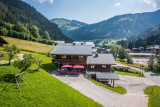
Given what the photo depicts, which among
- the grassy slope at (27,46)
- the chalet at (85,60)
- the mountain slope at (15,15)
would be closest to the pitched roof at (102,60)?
the chalet at (85,60)

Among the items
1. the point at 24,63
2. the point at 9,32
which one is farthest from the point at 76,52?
the point at 9,32

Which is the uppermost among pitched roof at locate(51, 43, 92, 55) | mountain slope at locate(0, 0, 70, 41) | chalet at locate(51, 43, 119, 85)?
mountain slope at locate(0, 0, 70, 41)

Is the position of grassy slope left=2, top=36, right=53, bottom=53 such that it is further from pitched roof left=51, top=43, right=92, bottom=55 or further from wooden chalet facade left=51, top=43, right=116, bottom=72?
wooden chalet facade left=51, top=43, right=116, bottom=72

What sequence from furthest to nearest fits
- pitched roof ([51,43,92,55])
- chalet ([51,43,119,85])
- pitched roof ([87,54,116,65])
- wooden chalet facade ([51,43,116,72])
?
pitched roof ([51,43,92,55]), pitched roof ([87,54,116,65]), wooden chalet facade ([51,43,116,72]), chalet ([51,43,119,85])

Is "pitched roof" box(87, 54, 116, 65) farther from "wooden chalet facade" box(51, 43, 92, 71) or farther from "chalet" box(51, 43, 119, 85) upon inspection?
"wooden chalet facade" box(51, 43, 92, 71)

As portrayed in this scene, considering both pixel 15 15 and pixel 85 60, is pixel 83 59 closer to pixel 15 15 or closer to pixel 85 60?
pixel 85 60

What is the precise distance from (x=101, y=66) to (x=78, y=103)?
21.9 m

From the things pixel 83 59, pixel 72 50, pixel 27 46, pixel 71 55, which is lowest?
pixel 83 59

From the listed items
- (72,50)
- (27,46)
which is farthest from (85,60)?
(27,46)

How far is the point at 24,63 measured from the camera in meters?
16.5

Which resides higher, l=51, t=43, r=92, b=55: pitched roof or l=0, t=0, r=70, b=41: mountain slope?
l=0, t=0, r=70, b=41: mountain slope

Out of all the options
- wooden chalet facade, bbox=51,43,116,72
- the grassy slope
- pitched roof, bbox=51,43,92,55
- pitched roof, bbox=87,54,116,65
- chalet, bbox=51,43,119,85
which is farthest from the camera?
the grassy slope

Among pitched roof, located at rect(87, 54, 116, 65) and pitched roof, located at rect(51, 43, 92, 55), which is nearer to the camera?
pitched roof, located at rect(87, 54, 116, 65)

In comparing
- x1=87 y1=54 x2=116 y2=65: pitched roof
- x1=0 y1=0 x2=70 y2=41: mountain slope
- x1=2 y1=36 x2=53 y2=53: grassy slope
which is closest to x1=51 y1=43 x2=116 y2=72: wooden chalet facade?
x1=87 y1=54 x2=116 y2=65: pitched roof
